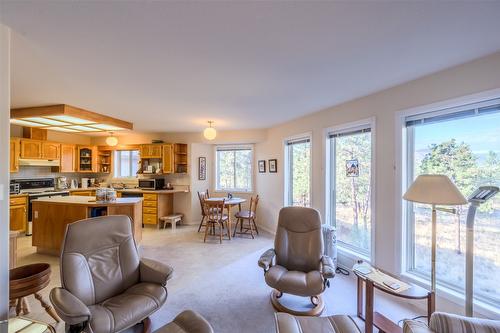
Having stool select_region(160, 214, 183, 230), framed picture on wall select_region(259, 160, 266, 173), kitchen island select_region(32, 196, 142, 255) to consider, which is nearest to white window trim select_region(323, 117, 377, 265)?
framed picture on wall select_region(259, 160, 266, 173)

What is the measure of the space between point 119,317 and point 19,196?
5.11 meters

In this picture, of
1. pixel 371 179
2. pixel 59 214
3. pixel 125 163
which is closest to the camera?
pixel 371 179

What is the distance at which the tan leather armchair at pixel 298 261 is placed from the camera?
2318 millimetres

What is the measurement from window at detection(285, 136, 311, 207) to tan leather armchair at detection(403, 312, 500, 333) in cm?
302

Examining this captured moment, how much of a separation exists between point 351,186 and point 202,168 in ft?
13.2

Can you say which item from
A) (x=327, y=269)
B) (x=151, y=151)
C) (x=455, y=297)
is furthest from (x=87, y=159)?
(x=455, y=297)

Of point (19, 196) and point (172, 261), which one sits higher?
point (19, 196)

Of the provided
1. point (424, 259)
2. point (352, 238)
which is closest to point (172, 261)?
point (352, 238)

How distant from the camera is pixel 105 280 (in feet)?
6.87

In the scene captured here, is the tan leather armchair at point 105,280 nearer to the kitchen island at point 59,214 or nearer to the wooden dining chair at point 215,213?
the kitchen island at point 59,214

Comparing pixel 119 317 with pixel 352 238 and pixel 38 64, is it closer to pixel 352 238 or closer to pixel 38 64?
pixel 38 64

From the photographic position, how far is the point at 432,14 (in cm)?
151

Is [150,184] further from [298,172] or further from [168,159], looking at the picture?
[298,172]

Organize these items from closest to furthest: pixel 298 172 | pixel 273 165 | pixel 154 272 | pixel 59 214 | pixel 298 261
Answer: pixel 154 272, pixel 298 261, pixel 59 214, pixel 298 172, pixel 273 165
